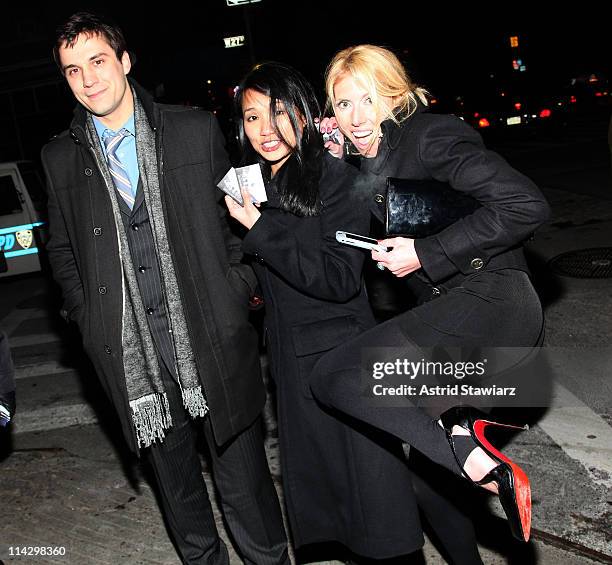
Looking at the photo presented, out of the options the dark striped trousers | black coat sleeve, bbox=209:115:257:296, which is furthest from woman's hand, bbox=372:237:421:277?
the dark striped trousers

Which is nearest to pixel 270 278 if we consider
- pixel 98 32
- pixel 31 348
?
pixel 98 32

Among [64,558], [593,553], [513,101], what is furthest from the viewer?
[513,101]

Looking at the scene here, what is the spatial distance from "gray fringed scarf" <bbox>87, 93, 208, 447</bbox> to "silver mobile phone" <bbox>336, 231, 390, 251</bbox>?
0.70 meters

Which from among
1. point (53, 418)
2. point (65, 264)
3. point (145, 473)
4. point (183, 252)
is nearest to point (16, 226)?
point (53, 418)

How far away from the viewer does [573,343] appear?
18.6ft

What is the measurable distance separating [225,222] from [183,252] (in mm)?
276

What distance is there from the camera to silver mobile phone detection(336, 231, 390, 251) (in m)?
2.56

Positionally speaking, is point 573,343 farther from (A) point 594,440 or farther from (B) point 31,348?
(B) point 31,348

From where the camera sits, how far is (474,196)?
2.50m

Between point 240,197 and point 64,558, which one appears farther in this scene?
point 64,558

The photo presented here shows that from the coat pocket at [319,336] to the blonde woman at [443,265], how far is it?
0.09m

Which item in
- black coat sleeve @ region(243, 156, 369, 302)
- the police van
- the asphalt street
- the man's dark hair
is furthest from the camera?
the police van

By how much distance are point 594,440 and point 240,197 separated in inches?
106

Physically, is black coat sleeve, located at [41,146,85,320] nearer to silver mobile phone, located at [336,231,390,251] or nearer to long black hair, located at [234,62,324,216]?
long black hair, located at [234,62,324,216]
